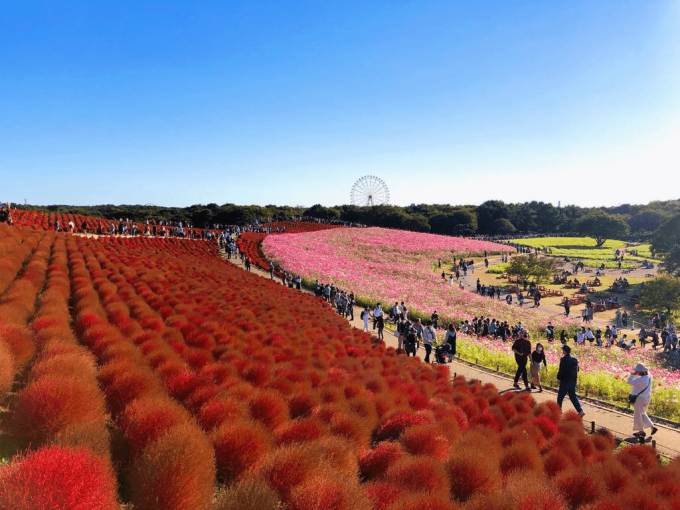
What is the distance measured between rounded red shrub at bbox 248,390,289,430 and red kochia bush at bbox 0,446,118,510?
5.89 feet

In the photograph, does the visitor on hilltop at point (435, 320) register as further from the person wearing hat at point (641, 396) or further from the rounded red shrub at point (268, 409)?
the rounded red shrub at point (268, 409)

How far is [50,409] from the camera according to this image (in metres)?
3.13

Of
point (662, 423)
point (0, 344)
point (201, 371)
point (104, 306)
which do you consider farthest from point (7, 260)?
point (662, 423)

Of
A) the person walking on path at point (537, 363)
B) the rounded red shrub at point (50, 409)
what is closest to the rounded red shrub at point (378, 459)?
the rounded red shrub at point (50, 409)

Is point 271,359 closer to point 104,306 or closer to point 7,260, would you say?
point 104,306

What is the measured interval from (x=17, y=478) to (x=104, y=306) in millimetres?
7328

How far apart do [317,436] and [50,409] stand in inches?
92.6

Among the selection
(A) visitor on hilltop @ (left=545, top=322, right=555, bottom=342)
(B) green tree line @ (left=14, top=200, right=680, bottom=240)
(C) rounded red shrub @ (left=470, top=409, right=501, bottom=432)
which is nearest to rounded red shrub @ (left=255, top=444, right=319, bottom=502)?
(C) rounded red shrub @ (left=470, top=409, right=501, bottom=432)

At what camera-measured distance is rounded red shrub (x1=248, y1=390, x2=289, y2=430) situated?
414cm

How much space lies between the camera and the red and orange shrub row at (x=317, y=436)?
280cm

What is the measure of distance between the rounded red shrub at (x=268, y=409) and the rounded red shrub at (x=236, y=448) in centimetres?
58

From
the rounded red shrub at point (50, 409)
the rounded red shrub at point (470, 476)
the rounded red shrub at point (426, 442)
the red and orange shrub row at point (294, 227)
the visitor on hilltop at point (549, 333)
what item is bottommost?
the visitor on hilltop at point (549, 333)

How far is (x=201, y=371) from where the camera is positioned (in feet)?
17.0

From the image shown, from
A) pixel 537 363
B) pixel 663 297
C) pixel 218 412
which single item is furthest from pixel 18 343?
pixel 663 297
